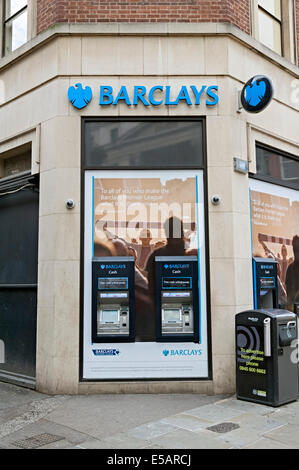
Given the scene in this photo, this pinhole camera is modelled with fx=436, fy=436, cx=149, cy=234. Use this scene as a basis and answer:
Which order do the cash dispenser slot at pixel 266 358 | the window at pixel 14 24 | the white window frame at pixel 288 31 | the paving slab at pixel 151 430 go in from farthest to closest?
1. the white window frame at pixel 288 31
2. the window at pixel 14 24
3. the cash dispenser slot at pixel 266 358
4. the paving slab at pixel 151 430

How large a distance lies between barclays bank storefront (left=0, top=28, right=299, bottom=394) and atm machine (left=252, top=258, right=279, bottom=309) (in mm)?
118

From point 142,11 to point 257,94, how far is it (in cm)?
255

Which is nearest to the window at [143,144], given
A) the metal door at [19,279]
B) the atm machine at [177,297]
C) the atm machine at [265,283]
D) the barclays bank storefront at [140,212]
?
the barclays bank storefront at [140,212]

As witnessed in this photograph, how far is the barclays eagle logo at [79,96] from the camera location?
733 centimetres

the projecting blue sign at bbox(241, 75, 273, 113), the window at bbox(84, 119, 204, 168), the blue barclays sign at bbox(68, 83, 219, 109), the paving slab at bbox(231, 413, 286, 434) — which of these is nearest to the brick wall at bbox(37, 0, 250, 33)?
the blue barclays sign at bbox(68, 83, 219, 109)

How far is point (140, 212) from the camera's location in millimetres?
7328

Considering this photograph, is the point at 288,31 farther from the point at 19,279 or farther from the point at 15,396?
the point at 15,396

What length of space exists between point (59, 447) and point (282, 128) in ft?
22.6

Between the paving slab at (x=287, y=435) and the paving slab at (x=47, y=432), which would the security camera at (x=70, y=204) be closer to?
the paving slab at (x=47, y=432)

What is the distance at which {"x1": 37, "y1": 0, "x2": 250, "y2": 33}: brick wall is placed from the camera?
7.65 metres

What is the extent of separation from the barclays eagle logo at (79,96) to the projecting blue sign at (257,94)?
262 cm

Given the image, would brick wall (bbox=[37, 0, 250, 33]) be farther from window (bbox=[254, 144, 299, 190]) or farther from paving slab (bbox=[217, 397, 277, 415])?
paving slab (bbox=[217, 397, 277, 415])

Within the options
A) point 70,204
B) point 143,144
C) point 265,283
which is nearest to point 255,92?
point 143,144
